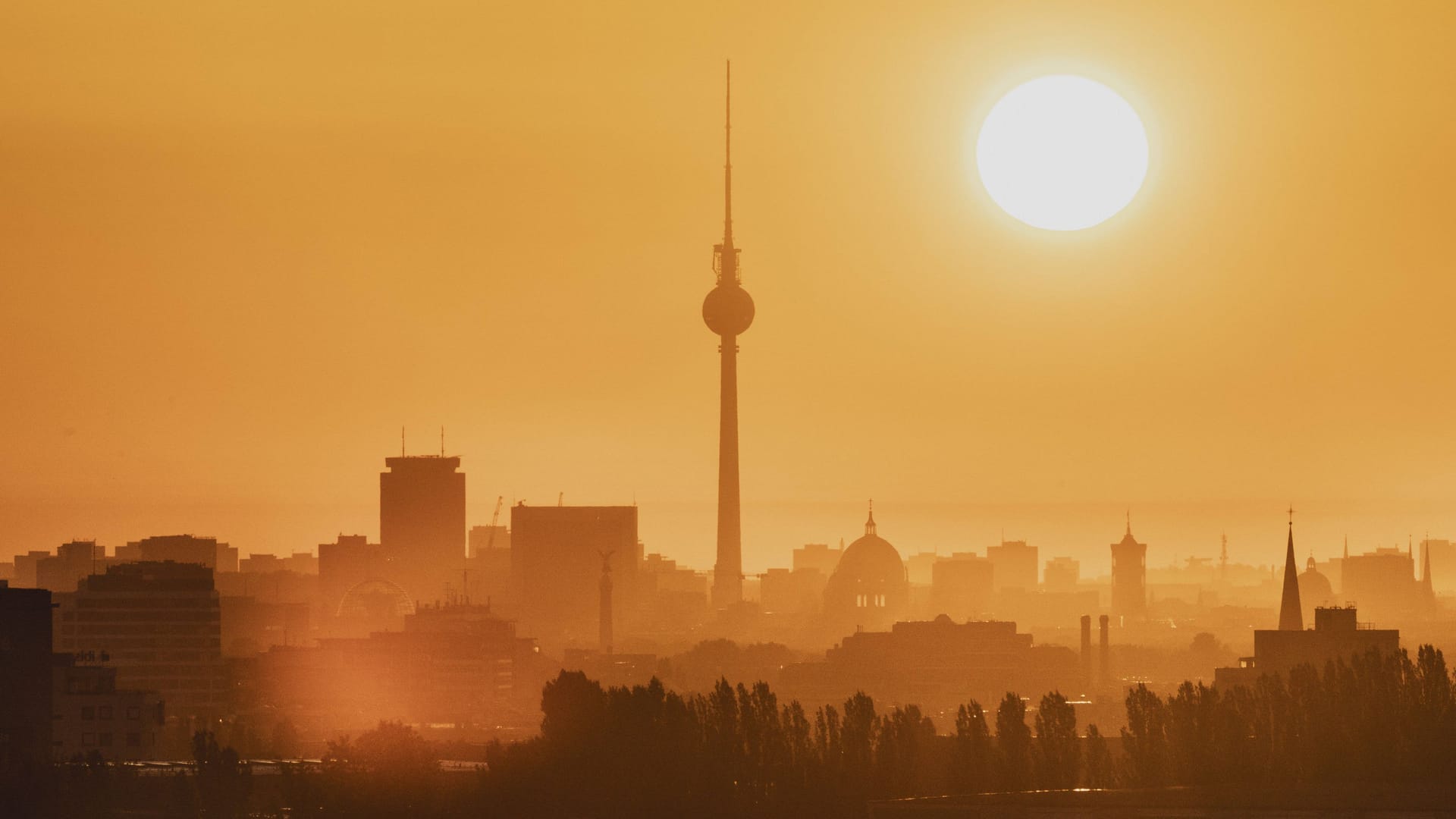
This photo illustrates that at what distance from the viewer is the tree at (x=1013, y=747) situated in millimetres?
128125

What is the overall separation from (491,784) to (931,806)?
78.4 ft

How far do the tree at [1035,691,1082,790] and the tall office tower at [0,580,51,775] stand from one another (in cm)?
4388

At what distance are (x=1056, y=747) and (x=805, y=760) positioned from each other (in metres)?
11.4

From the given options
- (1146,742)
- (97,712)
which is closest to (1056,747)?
(1146,742)

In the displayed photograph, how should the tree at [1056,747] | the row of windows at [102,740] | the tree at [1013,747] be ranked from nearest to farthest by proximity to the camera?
the tree at [1013,747] → the tree at [1056,747] → the row of windows at [102,740]

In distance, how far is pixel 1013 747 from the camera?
133250 millimetres

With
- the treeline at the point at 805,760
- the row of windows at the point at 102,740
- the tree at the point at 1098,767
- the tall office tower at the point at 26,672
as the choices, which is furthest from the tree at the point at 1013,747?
the row of windows at the point at 102,740

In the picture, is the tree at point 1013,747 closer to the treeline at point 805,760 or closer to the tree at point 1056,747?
the treeline at point 805,760

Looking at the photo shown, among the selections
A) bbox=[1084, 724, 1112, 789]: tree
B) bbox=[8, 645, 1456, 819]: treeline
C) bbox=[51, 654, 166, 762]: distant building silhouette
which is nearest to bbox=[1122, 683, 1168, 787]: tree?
bbox=[8, 645, 1456, 819]: treeline

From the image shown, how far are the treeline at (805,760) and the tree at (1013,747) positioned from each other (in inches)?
5.4

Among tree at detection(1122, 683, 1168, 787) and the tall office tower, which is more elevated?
the tall office tower

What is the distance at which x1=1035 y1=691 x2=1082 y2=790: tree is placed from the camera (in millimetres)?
129625

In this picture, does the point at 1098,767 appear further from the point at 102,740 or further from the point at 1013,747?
the point at 102,740

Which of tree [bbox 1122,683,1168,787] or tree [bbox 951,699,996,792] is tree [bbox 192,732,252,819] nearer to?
tree [bbox 951,699,996,792]
